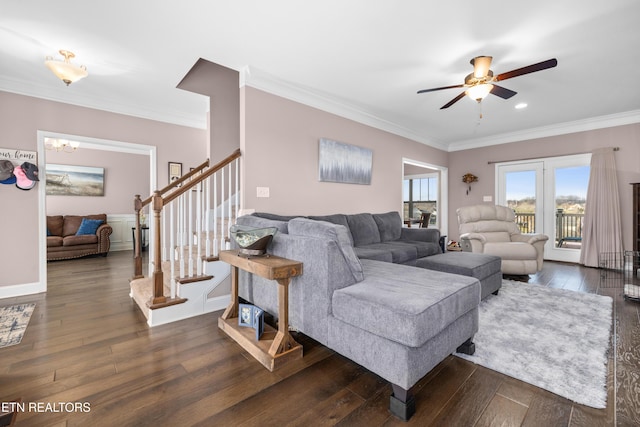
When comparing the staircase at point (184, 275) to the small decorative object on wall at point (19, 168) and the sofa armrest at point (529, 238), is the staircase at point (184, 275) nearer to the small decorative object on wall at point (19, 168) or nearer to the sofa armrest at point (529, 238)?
the small decorative object on wall at point (19, 168)

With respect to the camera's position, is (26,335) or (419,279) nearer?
(419,279)

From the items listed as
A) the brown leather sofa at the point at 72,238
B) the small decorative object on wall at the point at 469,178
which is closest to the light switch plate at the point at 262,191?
the brown leather sofa at the point at 72,238

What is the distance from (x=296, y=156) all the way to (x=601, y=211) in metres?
5.30

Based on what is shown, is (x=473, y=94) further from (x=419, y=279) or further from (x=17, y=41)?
(x=17, y=41)

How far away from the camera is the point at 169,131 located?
4.78 meters

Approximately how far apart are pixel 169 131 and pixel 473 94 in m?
4.58

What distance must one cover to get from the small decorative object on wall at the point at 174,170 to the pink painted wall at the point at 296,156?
2302 mm

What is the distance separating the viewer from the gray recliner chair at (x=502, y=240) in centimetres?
399

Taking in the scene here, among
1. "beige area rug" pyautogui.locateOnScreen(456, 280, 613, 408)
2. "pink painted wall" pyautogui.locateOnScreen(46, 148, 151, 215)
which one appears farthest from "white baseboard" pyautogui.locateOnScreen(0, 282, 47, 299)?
"beige area rug" pyautogui.locateOnScreen(456, 280, 613, 408)

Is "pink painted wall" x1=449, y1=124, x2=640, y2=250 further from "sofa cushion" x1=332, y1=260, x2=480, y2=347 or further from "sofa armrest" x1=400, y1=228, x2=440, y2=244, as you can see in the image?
"sofa cushion" x1=332, y1=260, x2=480, y2=347

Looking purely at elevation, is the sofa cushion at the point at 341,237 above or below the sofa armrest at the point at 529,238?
above

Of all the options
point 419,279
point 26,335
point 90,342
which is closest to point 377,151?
point 419,279

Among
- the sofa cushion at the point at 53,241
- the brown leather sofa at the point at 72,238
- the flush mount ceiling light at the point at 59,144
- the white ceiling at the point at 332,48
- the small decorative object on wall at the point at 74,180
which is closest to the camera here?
the white ceiling at the point at 332,48

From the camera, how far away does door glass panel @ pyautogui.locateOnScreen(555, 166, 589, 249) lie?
205 inches
